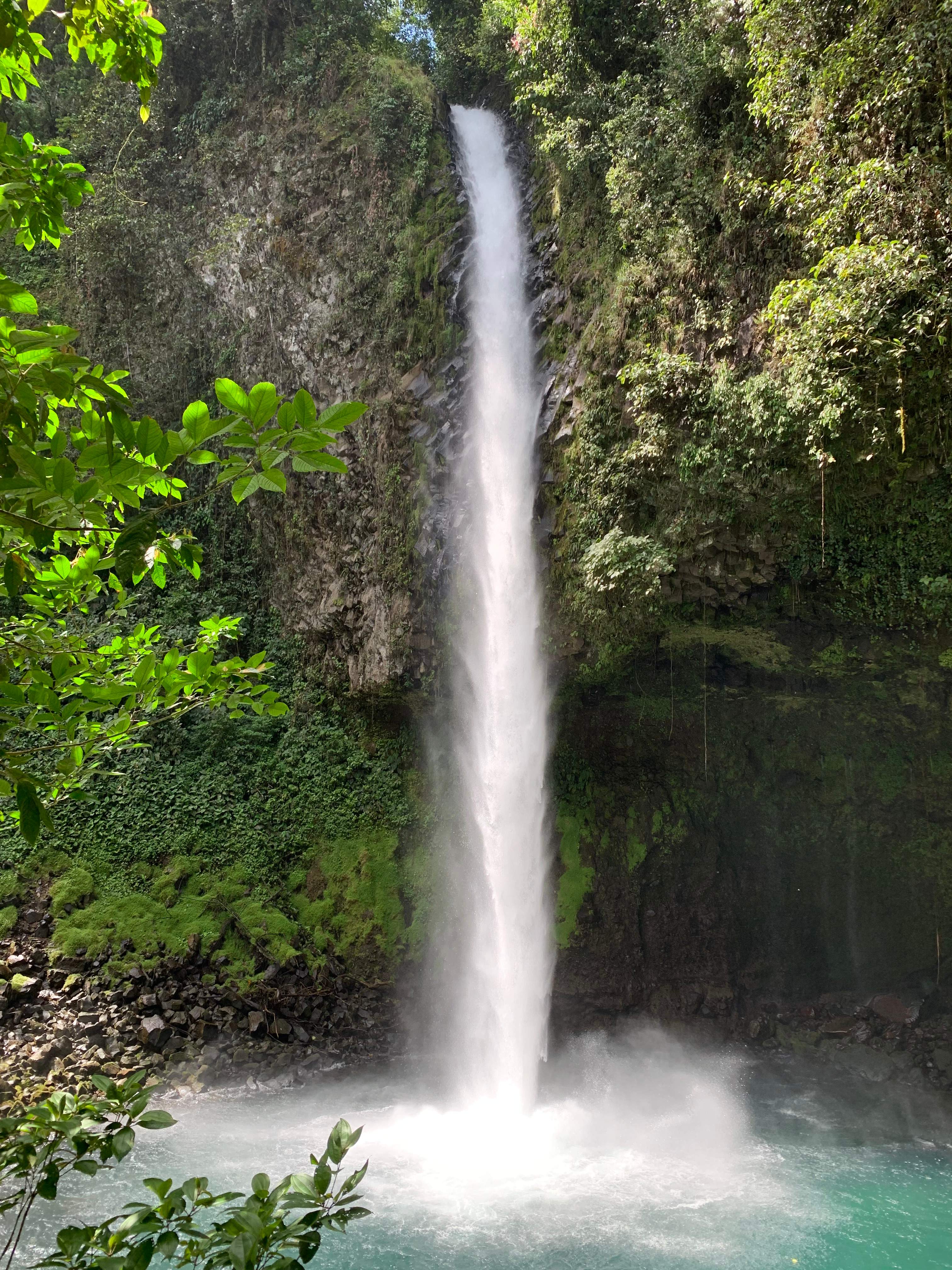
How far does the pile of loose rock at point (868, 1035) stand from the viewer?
10.2 metres

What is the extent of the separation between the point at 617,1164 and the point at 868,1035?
487 cm

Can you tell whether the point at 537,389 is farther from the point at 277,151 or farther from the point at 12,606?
the point at 12,606

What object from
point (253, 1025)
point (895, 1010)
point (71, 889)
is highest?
point (71, 889)

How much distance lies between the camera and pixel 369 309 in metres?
12.4

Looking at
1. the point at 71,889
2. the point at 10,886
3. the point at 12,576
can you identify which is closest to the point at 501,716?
the point at 71,889

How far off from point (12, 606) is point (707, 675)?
1049 cm

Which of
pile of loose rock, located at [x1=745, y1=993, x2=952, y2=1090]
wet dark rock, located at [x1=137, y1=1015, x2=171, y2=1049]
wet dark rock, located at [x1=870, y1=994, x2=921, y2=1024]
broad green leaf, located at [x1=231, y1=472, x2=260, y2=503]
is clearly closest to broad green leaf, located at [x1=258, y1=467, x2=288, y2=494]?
broad green leaf, located at [x1=231, y1=472, x2=260, y2=503]

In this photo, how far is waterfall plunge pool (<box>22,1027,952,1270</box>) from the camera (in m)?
6.43

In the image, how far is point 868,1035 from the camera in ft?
35.6

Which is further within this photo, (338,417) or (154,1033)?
(154,1033)

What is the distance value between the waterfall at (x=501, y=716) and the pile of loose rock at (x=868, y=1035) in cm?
344

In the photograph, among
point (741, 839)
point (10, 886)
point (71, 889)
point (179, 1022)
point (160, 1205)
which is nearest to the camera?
point (160, 1205)

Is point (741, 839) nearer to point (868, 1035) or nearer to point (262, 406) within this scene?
point (868, 1035)

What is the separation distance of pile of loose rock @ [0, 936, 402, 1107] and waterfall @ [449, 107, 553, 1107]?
151cm
